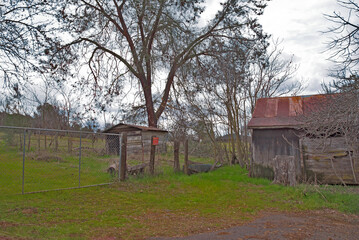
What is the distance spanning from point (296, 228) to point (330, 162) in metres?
7.86

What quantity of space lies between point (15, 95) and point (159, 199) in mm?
4798

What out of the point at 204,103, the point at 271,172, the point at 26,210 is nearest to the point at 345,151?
the point at 271,172

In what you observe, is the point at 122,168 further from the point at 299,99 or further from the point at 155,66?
the point at 299,99

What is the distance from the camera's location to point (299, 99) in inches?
582

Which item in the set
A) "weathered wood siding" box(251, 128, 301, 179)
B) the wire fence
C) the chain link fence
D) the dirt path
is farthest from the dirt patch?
"weathered wood siding" box(251, 128, 301, 179)

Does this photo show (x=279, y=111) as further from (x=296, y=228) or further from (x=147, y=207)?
(x=147, y=207)

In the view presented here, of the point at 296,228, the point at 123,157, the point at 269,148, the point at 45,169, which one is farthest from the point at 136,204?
the point at 269,148

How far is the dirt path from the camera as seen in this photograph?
17.2ft

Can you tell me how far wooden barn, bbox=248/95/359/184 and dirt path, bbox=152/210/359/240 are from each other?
5.14 metres

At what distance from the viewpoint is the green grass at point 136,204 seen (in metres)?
5.40

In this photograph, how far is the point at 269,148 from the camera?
524 inches

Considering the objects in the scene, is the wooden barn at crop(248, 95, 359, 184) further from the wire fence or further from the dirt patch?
the dirt patch

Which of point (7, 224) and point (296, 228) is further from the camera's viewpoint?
point (296, 228)

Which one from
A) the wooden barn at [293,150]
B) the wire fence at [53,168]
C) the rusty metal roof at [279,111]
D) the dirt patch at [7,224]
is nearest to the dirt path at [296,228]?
the dirt patch at [7,224]
